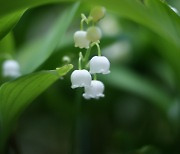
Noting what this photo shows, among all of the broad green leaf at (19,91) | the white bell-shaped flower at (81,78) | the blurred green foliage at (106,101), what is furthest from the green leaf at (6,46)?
the white bell-shaped flower at (81,78)

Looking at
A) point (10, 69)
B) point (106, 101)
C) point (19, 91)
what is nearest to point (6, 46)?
point (10, 69)

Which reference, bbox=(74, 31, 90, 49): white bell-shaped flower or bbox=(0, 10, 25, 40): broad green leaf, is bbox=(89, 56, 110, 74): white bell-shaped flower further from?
bbox=(0, 10, 25, 40): broad green leaf

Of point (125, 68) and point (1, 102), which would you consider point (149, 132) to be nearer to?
point (125, 68)

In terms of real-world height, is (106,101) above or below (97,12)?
below

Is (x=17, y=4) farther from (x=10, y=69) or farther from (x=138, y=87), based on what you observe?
(x=138, y=87)

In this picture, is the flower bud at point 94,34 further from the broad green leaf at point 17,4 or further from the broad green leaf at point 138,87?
the broad green leaf at point 138,87

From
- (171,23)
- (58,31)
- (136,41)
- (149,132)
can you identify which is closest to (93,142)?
(149,132)
